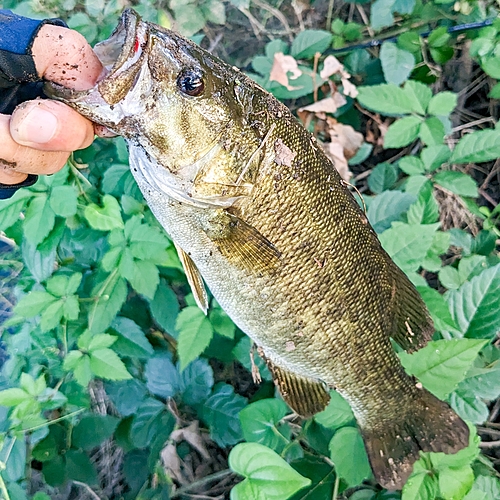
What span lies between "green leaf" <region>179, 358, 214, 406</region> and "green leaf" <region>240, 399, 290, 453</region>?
1.14 ft

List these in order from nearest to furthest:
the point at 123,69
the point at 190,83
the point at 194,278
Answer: the point at 123,69
the point at 190,83
the point at 194,278

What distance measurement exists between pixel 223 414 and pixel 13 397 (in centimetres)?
86

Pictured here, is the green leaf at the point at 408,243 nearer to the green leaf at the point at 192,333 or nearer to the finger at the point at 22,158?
the green leaf at the point at 192,333

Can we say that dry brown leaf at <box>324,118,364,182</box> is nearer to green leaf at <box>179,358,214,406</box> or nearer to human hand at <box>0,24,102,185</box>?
green leaf at <box>179,358,214,406</box>

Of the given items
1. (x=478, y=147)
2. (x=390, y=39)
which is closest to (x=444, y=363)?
(x=478, y=147)

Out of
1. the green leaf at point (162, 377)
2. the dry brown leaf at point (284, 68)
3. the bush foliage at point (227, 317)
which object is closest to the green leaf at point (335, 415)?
the bush foliage at point (227, 317)

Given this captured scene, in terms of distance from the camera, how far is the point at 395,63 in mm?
2320

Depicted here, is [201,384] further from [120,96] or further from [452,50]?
[452,50]

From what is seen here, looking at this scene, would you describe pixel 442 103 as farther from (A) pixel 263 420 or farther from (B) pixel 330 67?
(A) pixel 263 420

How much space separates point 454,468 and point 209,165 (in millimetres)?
1179

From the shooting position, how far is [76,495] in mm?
2316

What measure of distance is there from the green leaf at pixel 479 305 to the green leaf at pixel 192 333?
0.94 m

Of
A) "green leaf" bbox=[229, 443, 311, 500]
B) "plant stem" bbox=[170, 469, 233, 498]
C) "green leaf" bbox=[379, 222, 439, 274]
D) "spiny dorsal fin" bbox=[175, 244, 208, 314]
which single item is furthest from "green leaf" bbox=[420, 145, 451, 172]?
"plant stem" bbox=[170, 469, 233, 498]

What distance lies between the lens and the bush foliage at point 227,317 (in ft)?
5.04
